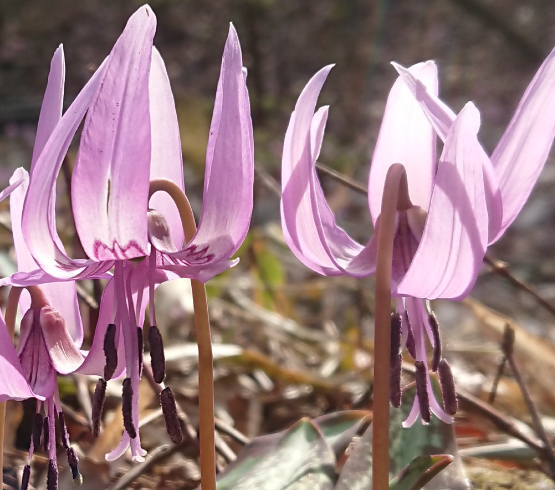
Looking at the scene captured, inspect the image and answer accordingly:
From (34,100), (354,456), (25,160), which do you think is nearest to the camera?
(354,456)

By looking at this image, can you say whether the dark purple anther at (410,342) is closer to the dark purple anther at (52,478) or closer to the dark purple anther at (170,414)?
the dark purple anther at (170,414)

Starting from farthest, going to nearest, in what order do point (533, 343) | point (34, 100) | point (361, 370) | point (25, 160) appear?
point (34, 100), point (25, 160), point (361, 370), point (533, 343)

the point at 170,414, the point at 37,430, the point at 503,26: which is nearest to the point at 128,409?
the point at 170,414

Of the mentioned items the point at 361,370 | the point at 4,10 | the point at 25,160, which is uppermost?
the point at 4,10

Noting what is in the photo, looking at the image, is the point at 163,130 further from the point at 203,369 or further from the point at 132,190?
the point at 203,369

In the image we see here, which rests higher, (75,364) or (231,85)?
(231,85)

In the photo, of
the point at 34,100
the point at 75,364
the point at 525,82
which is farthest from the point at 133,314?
the point at 525,82

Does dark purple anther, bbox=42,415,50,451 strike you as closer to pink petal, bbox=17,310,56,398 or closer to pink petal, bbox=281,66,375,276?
pink petal, bbox=17,310,56,398

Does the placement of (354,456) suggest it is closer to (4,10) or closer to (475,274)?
(475,274)
